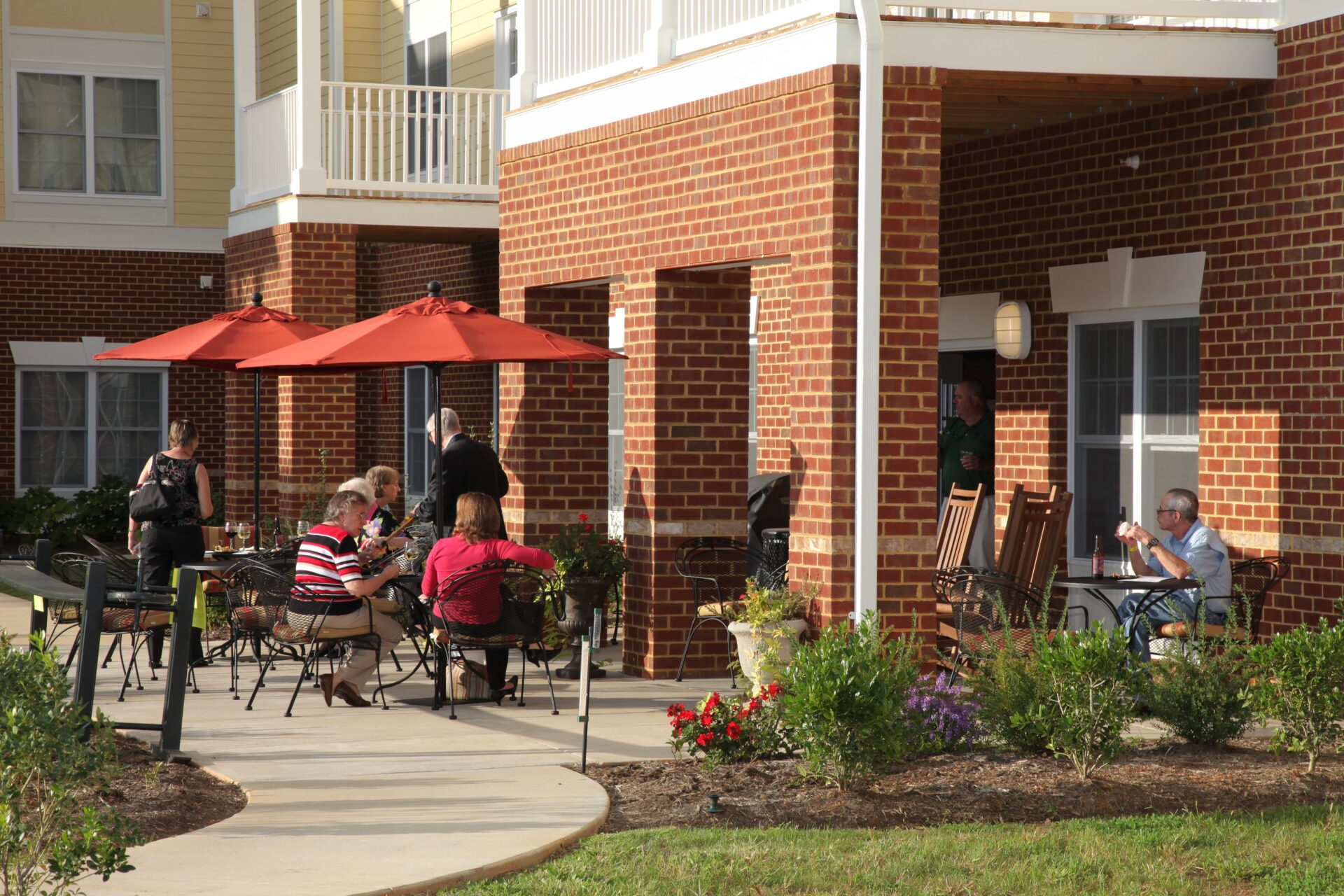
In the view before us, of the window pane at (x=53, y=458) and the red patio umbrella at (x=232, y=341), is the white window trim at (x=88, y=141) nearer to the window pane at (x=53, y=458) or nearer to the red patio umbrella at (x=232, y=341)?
the window pane at (x=53, y=458)

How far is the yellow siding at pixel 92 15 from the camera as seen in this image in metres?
22.3

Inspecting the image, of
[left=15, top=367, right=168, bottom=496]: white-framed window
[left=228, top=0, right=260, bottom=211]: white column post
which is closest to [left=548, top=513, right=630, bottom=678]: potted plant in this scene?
[left=228, top=0, right=260, bottom=211]: white column post

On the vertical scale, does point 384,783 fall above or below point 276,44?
below

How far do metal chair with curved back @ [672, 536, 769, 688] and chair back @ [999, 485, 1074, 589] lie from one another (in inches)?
61.3

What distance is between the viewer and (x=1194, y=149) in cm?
1027

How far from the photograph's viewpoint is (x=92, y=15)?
22.7 metres

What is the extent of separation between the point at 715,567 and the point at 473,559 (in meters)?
2.20

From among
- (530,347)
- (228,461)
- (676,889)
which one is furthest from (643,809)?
(228,461)

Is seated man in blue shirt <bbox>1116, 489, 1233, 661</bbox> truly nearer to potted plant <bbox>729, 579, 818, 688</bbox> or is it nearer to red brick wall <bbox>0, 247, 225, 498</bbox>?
potted plant <bbox>729, 579, 818, 688</bbox>

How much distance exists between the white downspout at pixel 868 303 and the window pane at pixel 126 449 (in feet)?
53.1

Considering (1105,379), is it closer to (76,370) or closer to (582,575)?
(582,575)

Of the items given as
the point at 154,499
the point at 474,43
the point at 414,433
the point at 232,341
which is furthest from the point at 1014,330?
the point at 414,433

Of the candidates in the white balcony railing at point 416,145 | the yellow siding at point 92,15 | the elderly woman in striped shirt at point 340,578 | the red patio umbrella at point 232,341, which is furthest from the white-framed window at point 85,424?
the elderly woman in striped shirt at point 340,578

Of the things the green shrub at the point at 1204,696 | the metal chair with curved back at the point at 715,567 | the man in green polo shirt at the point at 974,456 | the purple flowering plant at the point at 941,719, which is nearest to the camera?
the purple flowering plant at the point at 941,719
